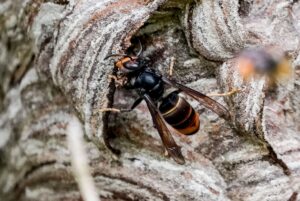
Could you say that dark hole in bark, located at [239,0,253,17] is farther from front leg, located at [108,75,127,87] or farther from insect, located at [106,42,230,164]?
front leg, located at [108,75,127,87]

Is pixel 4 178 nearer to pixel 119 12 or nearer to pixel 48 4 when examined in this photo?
pixel 48 4

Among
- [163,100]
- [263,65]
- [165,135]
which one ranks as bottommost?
[165,135]

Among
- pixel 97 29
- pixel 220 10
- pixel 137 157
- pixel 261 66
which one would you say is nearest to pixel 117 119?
pixel 137 157

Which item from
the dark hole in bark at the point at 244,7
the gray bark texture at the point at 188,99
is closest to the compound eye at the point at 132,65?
the gray bark texture at the point at 188,99

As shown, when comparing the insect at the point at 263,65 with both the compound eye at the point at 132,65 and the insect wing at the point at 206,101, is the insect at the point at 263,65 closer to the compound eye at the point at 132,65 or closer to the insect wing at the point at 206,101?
the insect wing at the point at 206,101

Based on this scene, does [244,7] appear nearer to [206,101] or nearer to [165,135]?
[206,101]

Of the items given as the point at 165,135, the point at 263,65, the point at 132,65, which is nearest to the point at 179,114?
the point at 165,135
